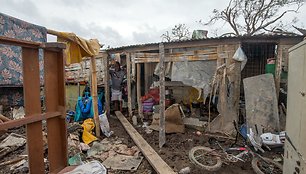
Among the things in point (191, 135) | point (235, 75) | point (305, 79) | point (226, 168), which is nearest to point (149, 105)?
point (191, 135)

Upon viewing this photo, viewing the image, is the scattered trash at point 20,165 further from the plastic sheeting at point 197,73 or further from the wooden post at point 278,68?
the wooden post at point 278,68

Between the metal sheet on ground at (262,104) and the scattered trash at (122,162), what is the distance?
3446mm

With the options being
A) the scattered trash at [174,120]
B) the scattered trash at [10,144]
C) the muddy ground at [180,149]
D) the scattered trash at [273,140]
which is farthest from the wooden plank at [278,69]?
the scattered trash at [10,144]

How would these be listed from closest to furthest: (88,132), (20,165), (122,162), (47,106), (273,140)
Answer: (47,106) → (20,165) → (122,162) → (273,140) → (88,132)

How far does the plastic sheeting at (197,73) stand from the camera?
20.5ft

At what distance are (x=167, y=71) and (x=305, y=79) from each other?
5152mm

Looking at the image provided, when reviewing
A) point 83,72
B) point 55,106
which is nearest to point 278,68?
point 55,106

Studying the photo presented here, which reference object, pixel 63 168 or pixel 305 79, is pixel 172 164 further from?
pixel 305 79

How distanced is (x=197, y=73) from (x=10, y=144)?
18.5 ft

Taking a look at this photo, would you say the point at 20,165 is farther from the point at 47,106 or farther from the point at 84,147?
the point at 47,106

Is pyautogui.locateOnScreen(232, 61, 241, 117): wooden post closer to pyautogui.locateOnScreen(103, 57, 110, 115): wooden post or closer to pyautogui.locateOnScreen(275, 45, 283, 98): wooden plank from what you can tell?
pyautogui.locateOnScreen(275, 45, 283, 98): wooden plank

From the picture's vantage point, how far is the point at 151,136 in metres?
6.39

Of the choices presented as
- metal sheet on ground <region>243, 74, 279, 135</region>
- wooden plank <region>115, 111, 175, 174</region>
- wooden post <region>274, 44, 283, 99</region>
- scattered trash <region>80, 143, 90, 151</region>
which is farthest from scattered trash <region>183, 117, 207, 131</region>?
scattered trash <region>80, 143, 90, 151</region>

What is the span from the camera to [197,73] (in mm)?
6398
